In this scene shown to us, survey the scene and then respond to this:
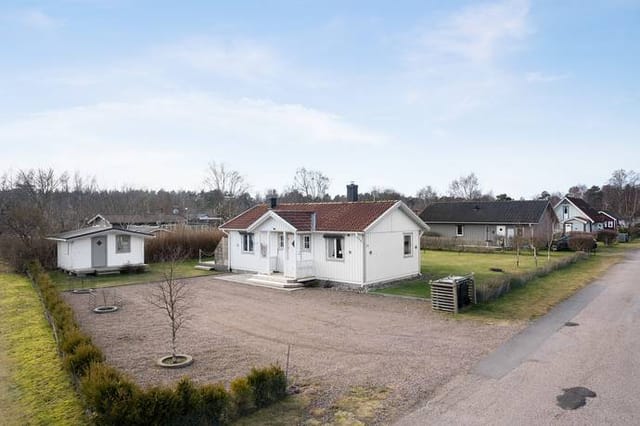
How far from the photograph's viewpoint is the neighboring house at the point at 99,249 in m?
25.8

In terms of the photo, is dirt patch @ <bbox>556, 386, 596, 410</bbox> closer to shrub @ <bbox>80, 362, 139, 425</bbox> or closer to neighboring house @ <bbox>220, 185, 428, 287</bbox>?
shrub @ <bbox>80, 362, 139, 425</bbox>

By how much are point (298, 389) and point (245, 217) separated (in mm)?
19078

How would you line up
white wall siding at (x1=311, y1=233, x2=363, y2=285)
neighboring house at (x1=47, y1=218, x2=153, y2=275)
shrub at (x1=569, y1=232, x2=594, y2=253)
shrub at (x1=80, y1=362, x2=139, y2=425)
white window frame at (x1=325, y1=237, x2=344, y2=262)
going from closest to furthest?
shrub at (x1=80, y1=362, x2=139, y2=425), white wall siding at (x1=311, y1=233, x2=363, y2=285), white window frame at (x1=325, y1=237, x2=344, y2=262), neighboring house at (x1=47, y1=218, x2=153, y2=275), shrub at (x1=569, y1=232, x2=594, y2=253)

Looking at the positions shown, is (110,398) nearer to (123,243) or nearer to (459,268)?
(123,243)

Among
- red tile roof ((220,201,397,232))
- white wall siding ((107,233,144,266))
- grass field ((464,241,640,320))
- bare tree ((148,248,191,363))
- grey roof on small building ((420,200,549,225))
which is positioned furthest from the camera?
grey roof on small building ((420,200,549,225))

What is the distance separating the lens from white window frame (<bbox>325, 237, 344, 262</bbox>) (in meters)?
20.8

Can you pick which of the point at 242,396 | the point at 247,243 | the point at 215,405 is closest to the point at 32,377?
the point at 215,405

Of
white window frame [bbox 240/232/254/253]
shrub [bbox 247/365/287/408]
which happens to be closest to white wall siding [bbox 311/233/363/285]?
white window frame [bbox 240/232/254/253]

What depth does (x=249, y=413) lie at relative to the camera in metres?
7.48

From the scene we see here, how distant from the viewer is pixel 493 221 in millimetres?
43500

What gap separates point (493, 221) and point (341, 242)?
27812 mm

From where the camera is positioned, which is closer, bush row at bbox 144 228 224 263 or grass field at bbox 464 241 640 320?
grass field at bbox 464 241 640 320

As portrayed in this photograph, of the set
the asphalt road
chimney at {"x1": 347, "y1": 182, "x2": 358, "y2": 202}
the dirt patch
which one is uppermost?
chimney at {"x1": 347, "y1": 182, "x2": 358, "y2": 202}

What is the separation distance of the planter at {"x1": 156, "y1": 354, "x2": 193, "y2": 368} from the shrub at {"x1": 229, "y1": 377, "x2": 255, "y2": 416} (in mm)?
3034
